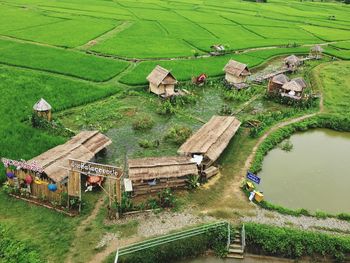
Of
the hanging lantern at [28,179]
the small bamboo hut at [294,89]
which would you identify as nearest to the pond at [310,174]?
the small bamboo hut at [294,89]

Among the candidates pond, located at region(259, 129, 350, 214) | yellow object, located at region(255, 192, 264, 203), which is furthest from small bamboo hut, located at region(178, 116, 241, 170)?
yellow object, located at region(255, 192, 264, 203)

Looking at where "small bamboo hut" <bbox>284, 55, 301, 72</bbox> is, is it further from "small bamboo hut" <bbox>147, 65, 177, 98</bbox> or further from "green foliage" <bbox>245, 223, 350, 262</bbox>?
"green foliage" <bbox>245, 223, 350, 262</bbox>

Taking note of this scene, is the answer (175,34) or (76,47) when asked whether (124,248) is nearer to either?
(76,47)

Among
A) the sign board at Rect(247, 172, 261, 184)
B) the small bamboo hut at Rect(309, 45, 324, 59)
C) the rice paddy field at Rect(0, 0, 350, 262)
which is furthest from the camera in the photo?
the small bamboo hut at Rect(309, 45, 324, 59)

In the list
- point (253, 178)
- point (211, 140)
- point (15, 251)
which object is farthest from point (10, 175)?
point (253, 178)

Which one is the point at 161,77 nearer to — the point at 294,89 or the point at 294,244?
the point at 294,89

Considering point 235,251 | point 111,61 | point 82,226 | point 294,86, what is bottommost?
point 235,251

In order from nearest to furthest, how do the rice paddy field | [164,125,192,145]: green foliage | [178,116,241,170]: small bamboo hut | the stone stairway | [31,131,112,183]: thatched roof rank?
the stone stairway → [31,131,112,183]: thatched roof → the rice paddy field → [178,116,241,170]: small bamboo hut → [164,125,192,145]: green foliage
